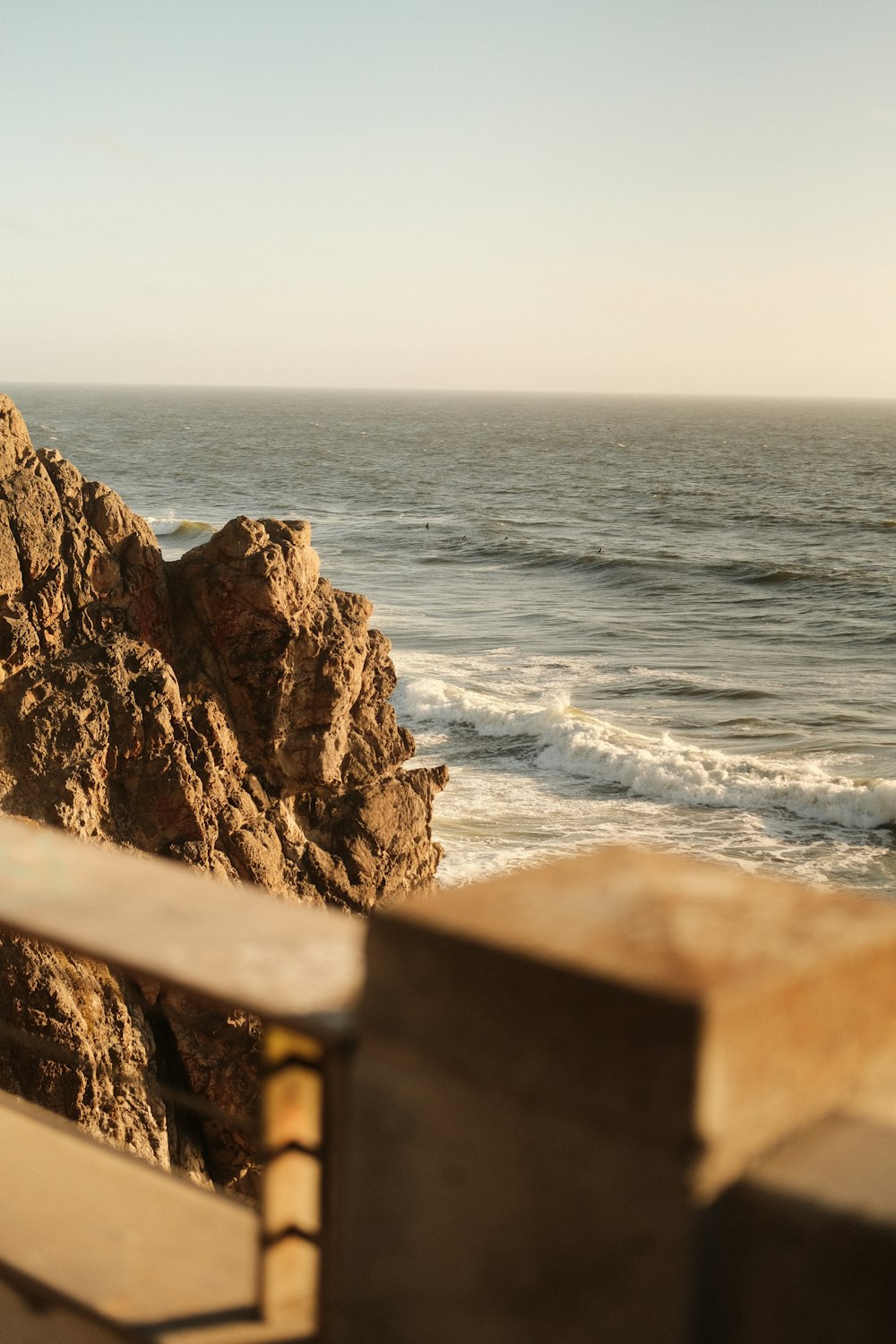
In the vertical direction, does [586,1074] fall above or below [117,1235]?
above

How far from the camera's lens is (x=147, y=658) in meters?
9.40

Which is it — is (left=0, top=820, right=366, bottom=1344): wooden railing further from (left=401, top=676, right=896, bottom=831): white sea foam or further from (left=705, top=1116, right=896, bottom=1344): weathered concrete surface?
(left=401, top=676, right=896, bottom=831): white sea foam

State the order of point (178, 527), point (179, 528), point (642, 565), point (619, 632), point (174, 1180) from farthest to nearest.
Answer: point (178, 527) < point (179, 528) < point (642, 565) < point (619, 632) < point (174, 1180)

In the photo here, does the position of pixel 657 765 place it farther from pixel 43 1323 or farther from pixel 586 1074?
pixel 586 1074

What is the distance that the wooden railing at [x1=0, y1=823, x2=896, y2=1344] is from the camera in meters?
1.21

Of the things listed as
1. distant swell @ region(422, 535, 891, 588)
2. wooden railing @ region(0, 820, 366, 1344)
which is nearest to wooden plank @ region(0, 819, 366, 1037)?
wooden railing @ region(0, 820, 366, 1344)

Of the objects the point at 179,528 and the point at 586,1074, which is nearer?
the point at 586,1074

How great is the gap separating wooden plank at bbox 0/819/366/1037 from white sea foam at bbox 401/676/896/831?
2029cm

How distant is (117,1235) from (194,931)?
1.87 feet

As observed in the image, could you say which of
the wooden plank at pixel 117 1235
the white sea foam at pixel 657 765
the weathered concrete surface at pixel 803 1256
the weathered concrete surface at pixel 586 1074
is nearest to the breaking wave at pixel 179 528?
the white sea foam at pixel 657 765

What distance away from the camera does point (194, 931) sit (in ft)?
5.63

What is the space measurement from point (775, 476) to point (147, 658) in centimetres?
7794

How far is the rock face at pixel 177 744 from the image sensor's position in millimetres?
7691

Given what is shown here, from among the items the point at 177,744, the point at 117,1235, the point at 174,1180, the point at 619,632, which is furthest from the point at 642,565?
the point at 117,1235
